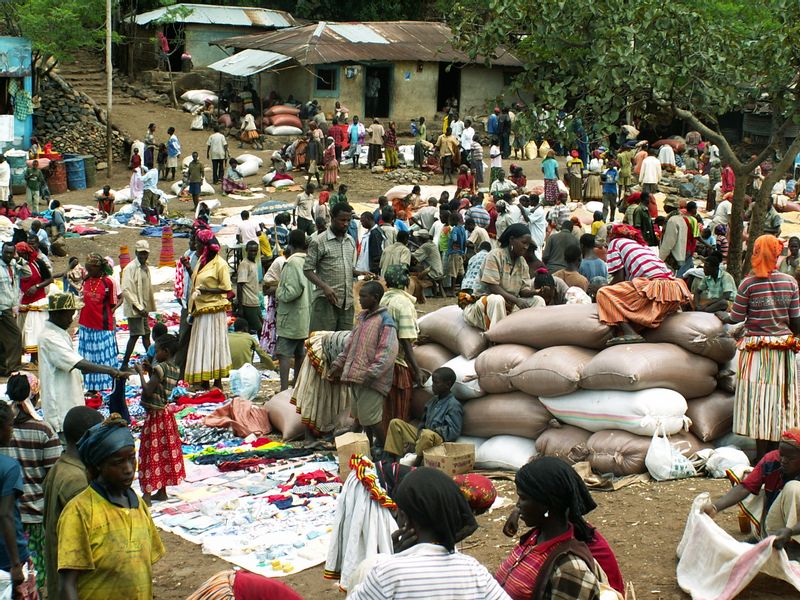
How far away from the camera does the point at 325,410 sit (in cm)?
815

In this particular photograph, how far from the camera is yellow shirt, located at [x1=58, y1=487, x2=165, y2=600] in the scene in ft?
12.2

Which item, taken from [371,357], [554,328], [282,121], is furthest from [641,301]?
[282,121]

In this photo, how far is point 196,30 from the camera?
30.9m

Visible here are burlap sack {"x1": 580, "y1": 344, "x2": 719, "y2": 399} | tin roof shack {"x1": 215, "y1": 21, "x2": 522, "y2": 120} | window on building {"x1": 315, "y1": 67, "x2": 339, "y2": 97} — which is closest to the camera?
burlap sack {"x1": 580, "y1": 344, "x2": 719, "y2": 399}

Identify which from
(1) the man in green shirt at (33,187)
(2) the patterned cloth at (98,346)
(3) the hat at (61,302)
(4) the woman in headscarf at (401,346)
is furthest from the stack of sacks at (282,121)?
(3) the hat at (61,302)

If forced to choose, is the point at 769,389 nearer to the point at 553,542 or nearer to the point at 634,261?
the point at 634,261

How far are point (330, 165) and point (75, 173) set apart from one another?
5.76 m

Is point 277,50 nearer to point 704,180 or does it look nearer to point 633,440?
point 704,180

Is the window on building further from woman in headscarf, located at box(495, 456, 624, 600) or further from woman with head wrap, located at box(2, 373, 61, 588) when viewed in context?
woman in headscarf, located at box(495, 456, 624, 600)

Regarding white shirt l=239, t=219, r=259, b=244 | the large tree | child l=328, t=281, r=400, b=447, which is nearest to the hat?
child l=328, t=281, r=400, b=447

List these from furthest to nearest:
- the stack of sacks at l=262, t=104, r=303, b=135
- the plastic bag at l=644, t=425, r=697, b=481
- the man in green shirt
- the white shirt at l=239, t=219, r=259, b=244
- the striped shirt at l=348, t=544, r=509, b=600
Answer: the stack of sacks at l=262, t=104, r=303, b=135, the man in green shirt, the white shirt at l=239, t=219, r=259, b=244, the plastic bag at l=644, t=425, r=697, b=481, the striped shirt at l=348, t=544, r=509, b=600

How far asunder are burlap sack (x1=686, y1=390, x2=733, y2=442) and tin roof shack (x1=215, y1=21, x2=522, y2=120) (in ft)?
67.5

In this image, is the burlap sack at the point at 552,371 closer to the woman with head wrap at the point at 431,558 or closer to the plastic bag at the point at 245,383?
the plastic bag at the point at 245,383

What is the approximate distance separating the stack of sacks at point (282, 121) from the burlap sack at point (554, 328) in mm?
19969
